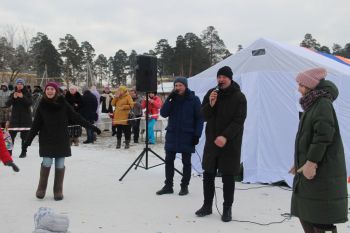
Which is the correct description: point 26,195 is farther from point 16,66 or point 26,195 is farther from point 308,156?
point 16,66

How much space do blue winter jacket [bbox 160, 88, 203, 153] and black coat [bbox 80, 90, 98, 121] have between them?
5.83 meters

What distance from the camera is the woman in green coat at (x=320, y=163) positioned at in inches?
114

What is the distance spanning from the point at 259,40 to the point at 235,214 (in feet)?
10.6

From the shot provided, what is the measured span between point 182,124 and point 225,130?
1.25 meters

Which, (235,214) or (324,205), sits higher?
(324,205)

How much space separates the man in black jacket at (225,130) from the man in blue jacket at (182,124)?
0.98 m

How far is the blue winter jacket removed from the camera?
5523 mm

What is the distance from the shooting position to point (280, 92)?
6398 millimetres

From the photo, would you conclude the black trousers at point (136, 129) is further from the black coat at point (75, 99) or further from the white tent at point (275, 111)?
the white tent at point (275, 111)

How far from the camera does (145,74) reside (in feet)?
21.2

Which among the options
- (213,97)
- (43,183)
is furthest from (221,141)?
(43,183)

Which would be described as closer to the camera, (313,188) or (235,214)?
(313,188)

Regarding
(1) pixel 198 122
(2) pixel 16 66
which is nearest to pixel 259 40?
(1) pixel 198 122

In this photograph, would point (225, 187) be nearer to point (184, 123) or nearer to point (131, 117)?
point (184, 123)
